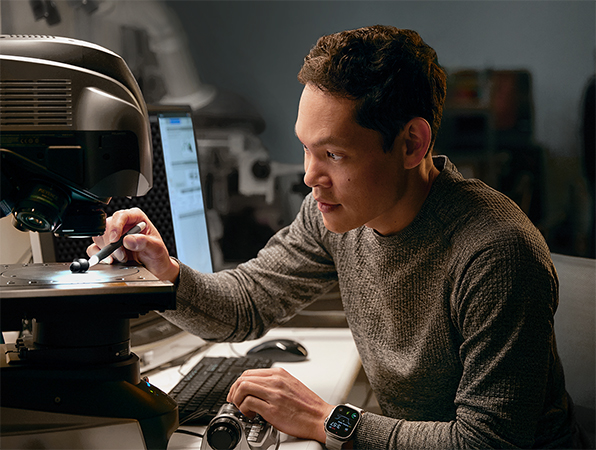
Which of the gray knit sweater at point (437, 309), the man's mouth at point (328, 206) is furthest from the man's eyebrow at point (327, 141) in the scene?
the gray knit sweater at point (437, 309)

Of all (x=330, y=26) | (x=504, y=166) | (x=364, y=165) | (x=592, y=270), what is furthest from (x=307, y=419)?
(x=330, y=26)

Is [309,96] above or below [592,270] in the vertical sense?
above

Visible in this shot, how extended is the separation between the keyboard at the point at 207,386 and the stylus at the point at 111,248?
0.34 meters

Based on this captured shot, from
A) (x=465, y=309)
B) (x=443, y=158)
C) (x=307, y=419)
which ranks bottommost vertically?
(x=307, y=419)

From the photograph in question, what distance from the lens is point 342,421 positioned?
1003 mm

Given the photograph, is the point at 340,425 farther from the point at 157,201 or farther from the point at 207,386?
the point at 157,201

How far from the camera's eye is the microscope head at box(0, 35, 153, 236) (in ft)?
2.29

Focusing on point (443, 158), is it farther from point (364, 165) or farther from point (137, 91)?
point (137, 91)

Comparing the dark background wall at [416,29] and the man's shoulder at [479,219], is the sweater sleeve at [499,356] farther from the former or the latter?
the dark background wall at [416,29]

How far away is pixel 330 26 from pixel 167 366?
1.26m

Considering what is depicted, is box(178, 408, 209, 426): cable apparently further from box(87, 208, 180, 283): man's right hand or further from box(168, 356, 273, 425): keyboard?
box(87, 208, 180, 283): man's right hand

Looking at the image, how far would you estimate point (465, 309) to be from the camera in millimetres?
1013

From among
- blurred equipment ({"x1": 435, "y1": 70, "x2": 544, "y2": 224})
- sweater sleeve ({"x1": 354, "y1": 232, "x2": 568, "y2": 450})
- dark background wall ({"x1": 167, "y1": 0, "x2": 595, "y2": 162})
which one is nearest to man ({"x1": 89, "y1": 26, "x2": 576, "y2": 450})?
sweater sleeve ({"x1": 354, "y1": 232, "x2": 568, "y2": 450})

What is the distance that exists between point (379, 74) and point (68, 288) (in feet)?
2.16
